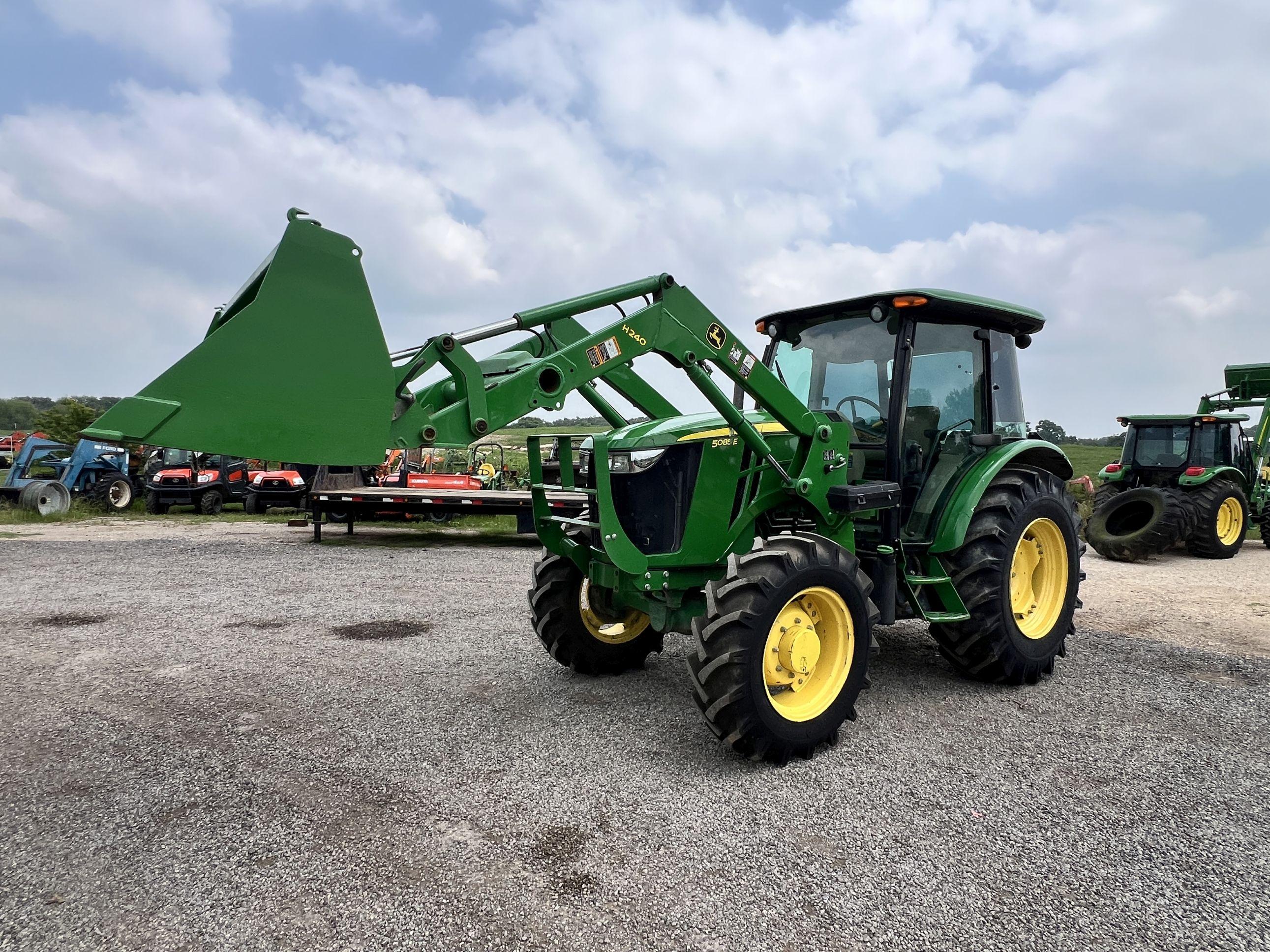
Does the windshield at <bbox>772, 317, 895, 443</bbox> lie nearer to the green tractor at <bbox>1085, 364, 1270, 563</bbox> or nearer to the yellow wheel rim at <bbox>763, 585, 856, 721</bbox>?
the yellow wheel rim at <bbox>763, 585, 856, 721</bbox>

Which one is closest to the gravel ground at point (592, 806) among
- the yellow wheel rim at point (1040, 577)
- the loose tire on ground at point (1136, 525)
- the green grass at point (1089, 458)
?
the yellow wheel rim at point (1040, 577)

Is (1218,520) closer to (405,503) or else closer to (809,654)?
(809,654)

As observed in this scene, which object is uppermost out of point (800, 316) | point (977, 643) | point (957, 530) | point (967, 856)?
point (800, 316)

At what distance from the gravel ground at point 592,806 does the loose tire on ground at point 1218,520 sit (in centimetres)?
552

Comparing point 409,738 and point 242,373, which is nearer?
point 242,373

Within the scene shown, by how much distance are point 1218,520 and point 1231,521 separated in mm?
640

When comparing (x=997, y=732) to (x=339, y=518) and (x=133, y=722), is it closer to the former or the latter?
(x=133, y=722)

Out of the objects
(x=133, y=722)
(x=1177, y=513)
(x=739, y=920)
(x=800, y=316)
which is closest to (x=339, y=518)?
(x=133, y=722)

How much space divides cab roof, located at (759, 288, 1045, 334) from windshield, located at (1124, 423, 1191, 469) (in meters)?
7.53

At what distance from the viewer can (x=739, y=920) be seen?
2340 millimetres

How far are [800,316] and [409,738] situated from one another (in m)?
3.47

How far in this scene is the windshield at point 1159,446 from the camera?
10766 millimetres

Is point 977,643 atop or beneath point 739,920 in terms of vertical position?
atop

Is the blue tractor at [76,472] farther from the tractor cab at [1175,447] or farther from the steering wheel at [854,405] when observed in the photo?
the tractor cab at [1175,447]
